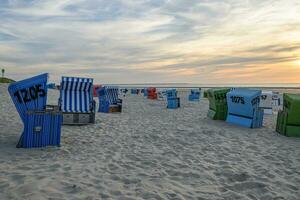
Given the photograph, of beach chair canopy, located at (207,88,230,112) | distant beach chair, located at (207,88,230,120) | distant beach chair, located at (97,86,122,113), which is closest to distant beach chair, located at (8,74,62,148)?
distant beach chair, located at (207,88,230,120)

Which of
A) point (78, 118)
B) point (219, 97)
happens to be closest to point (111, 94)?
point (219, 97)

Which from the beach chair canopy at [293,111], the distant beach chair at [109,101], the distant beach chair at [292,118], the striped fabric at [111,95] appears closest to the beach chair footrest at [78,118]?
the distant beach chair at [109,101]

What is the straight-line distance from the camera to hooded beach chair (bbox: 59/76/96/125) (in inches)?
432

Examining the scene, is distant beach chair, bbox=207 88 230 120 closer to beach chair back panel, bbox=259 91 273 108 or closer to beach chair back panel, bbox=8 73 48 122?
beach chair back panel, bbox=259 91 273 108

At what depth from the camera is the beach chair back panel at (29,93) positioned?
686 cm

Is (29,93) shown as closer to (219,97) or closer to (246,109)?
(246,109)

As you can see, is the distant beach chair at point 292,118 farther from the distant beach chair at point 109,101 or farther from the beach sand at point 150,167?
the distant beach chair at point 109,101

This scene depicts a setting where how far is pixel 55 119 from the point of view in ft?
23.2

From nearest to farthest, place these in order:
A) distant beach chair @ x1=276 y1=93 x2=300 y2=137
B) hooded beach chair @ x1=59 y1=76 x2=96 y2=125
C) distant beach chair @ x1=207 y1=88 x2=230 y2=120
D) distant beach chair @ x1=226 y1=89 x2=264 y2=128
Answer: distant beach chair @ x1=276 y1=93 x2=300 y2=137, hooded beach chair @ x1=59 y1=76 x2=96 y2=125, distant beach chair @ x1=226 y1=89 x2=264 y2=128, distant beach chair @ x1=207 y1=88 x2=230 y2=120

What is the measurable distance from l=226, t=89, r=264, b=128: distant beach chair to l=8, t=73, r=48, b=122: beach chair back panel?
761cm

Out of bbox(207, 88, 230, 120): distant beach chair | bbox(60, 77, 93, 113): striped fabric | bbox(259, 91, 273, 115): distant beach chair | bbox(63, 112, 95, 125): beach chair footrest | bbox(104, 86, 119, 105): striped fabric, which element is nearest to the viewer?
bbox(63, 112, 95, 125): beach chair footrest

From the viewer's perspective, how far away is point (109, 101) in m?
16.9

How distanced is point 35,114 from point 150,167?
2.71 metres

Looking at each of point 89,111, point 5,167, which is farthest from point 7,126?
point 5,167
